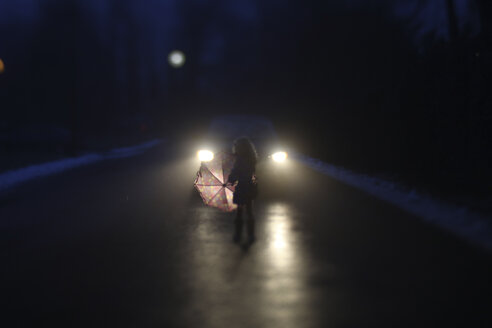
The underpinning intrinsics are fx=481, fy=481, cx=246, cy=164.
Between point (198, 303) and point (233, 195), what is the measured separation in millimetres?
2866

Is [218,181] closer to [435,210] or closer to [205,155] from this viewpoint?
[435,210]

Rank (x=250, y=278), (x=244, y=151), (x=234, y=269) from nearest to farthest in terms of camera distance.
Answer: (x=250, y=278) < (x=234, y=269) < (x=244, y=151)

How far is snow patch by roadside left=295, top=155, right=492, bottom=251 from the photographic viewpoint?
7.52 m

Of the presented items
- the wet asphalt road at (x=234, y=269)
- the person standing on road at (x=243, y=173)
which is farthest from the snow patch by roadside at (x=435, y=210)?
the person standing on road at (x=243, y=173)

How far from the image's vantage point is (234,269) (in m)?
5.96

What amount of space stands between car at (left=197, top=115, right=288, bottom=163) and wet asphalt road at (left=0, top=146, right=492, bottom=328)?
119 inches

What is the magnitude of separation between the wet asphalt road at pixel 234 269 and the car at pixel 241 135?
3026 millimetres

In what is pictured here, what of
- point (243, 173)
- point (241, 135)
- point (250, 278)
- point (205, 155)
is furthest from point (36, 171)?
point (250, 278)

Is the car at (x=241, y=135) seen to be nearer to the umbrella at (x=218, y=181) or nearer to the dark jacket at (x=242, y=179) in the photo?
the umbrella at (x=218, y=181)

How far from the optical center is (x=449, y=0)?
68.2 feet

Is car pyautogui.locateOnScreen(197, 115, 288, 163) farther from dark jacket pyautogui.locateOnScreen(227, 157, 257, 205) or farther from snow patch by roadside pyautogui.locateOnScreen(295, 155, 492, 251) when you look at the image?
dark jacket pyautogui.locateOnScreen(227, 157, 257, 205)

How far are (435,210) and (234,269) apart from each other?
5302 mm

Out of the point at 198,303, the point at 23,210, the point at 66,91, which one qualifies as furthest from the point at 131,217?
the point at 66,91

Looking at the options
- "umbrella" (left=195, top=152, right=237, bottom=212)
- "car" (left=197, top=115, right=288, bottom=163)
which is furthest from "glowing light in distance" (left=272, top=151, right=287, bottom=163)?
"umbrella" (left=195, top=152, right=237, bottom=212)
